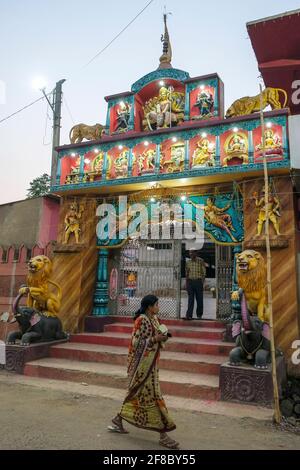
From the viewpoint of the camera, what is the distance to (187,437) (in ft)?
13.0

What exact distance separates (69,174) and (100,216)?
1.50m

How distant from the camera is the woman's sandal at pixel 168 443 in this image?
361 centimetres

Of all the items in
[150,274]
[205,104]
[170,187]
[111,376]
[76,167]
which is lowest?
[111,376]

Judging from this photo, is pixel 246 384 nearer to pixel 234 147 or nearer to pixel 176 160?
pixel 234 147

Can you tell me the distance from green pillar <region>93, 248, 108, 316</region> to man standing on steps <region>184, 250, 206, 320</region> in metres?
2.22

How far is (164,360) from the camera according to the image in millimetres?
6688

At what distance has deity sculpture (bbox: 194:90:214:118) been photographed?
28.7 feet

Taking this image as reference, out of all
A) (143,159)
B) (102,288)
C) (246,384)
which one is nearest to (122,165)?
(143,159)

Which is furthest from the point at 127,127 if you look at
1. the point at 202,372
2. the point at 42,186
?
the point at 42,186

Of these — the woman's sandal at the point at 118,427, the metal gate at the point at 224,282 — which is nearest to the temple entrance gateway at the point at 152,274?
the metal gate at the point at 224,282

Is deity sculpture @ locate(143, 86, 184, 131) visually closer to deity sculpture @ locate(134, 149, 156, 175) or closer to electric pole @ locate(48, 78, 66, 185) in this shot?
deity sculpture @ locate(134, 149, 156, 175)

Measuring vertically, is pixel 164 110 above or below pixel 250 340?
above

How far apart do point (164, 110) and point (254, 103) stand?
8.23ft
